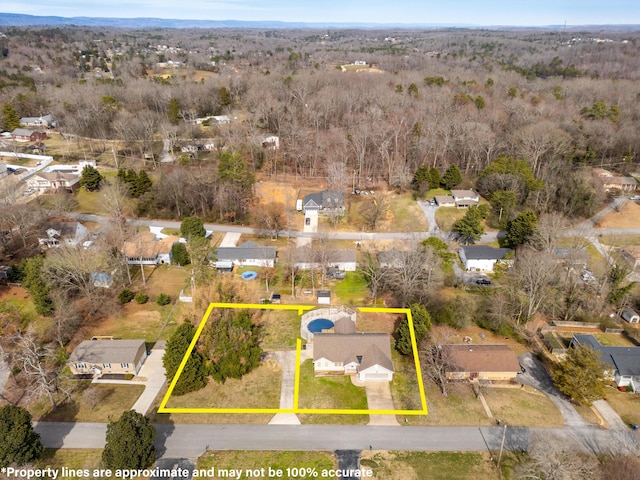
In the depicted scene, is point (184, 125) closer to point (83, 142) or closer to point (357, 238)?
point (83, 142)

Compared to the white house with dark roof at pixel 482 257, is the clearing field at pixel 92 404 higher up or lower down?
lower down

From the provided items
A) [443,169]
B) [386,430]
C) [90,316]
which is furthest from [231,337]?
[443,169]

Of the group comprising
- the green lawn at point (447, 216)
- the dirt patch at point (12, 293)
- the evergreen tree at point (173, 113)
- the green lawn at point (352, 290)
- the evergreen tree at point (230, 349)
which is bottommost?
the dirt patch at point (12, 293)

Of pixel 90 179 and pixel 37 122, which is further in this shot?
pixel 37 122

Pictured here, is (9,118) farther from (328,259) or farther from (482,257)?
(482,257)

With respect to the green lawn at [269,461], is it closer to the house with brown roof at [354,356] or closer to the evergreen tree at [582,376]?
the house with brown roof at [354,356]

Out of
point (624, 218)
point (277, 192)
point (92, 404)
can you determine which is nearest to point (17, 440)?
point (92, 404)

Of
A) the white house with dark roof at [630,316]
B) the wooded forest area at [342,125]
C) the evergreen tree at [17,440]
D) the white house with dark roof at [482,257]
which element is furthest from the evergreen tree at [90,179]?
the white house with dark roof at [630,316]
